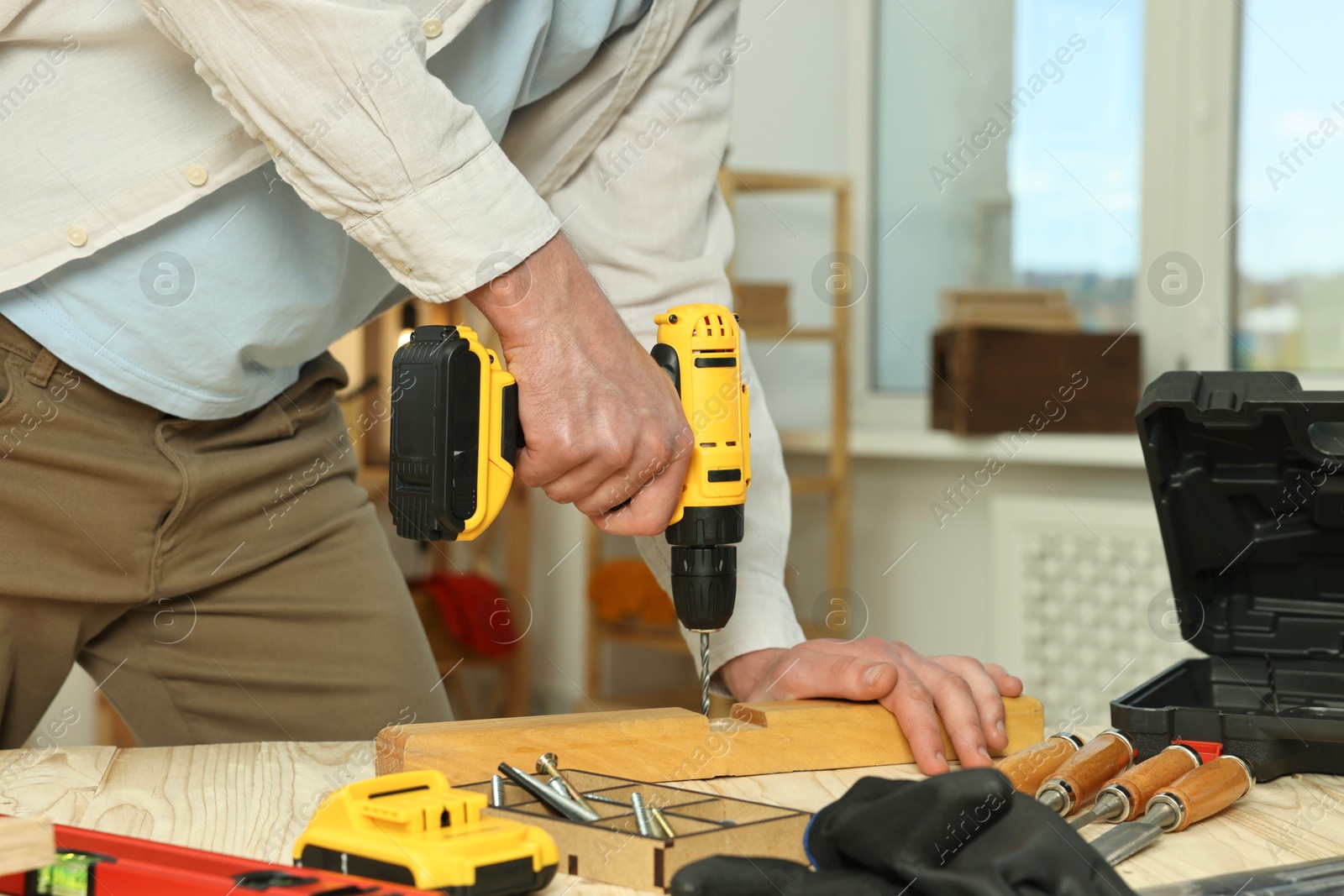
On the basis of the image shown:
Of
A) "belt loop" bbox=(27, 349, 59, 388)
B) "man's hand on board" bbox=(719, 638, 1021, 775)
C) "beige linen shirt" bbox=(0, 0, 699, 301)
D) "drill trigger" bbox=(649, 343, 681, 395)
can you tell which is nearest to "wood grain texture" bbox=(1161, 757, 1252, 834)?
"man's hand on board" bbox=(719, 638, 1021, 775)

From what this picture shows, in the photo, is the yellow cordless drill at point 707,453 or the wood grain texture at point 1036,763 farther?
the yellow cordless drill at point 707,453

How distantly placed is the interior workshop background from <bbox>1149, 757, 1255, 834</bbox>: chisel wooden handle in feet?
5.50

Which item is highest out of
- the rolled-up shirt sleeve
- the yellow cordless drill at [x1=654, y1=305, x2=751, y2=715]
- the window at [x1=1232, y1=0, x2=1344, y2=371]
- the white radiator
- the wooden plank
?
the window at [x1=1232, y1=0, x2=1344, y2=371]

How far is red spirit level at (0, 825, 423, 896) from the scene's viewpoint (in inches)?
20.4

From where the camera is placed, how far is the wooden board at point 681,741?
794 millimetres

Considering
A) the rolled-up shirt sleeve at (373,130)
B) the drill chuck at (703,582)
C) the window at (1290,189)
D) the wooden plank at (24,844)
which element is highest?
the window at (1290,189)

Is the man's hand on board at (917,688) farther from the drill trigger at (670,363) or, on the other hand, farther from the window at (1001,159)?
the window at (1001,159)

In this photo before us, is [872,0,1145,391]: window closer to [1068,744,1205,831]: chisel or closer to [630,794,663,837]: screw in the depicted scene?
[1068,744,1205,831]: chisel

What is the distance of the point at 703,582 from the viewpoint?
915mm

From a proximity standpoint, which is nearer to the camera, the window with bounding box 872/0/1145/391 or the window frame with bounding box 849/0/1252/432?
the window frame with bounding box 849/0/1252/432

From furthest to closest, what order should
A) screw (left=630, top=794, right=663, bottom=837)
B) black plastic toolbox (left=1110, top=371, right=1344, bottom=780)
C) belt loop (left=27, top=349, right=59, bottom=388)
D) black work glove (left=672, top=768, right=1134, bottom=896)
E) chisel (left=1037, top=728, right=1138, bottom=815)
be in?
1. belt loop (left=27, top=349, right=59, bottom=388)
2. black plastic toolbox (left=1110, top=371, right=1344, bottom=780)
3. chisel (left=1037, top=728, right=1138, bottom=815)
4. screw (left=630, top=794, right=663, bottom=837)
5. black work glove (left=672, top=768, right=1134, bottom=896)

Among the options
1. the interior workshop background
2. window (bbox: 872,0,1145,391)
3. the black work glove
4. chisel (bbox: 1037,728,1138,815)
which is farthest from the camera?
window (bbox: 872,0,1145,391)

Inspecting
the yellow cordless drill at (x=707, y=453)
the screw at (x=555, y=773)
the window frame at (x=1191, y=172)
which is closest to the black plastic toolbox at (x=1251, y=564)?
the yellow cordless drill at (x=707, y=453)

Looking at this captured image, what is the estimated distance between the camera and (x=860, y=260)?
307 cm
